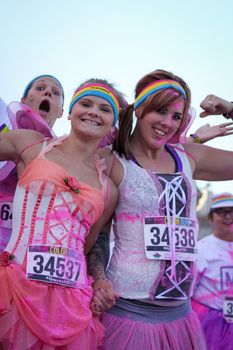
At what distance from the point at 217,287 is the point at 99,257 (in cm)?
262

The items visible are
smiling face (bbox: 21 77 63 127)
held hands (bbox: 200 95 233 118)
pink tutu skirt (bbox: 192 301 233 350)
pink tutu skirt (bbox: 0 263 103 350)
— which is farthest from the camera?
pink tutu skirt (bbox: 192 301 233 350)

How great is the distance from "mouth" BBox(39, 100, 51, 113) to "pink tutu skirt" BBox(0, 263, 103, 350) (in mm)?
1572

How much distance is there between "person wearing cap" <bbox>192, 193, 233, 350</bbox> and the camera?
4.99m

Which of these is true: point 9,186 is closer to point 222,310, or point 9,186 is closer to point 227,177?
point 227,177

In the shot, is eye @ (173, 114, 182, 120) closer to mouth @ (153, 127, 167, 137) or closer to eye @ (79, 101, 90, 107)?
mouth @ (153, 127, 167, 137)

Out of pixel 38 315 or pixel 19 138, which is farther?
pixel 19 138

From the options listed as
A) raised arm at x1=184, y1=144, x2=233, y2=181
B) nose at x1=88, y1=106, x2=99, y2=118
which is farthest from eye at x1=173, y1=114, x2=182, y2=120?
nose at x1=88, y1=106, x2=99, y2=118

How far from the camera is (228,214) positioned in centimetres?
584

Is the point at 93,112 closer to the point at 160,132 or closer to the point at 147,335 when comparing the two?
the point at 160,132

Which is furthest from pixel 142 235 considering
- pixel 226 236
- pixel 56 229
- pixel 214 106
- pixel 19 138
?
pixel 226 236

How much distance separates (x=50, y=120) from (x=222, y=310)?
2.68 metres

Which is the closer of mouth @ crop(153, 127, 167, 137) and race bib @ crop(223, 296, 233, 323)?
mouth @ crop(153, 127, 167, 137)

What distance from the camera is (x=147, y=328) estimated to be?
2.73 meters

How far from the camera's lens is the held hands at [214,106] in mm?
3332
